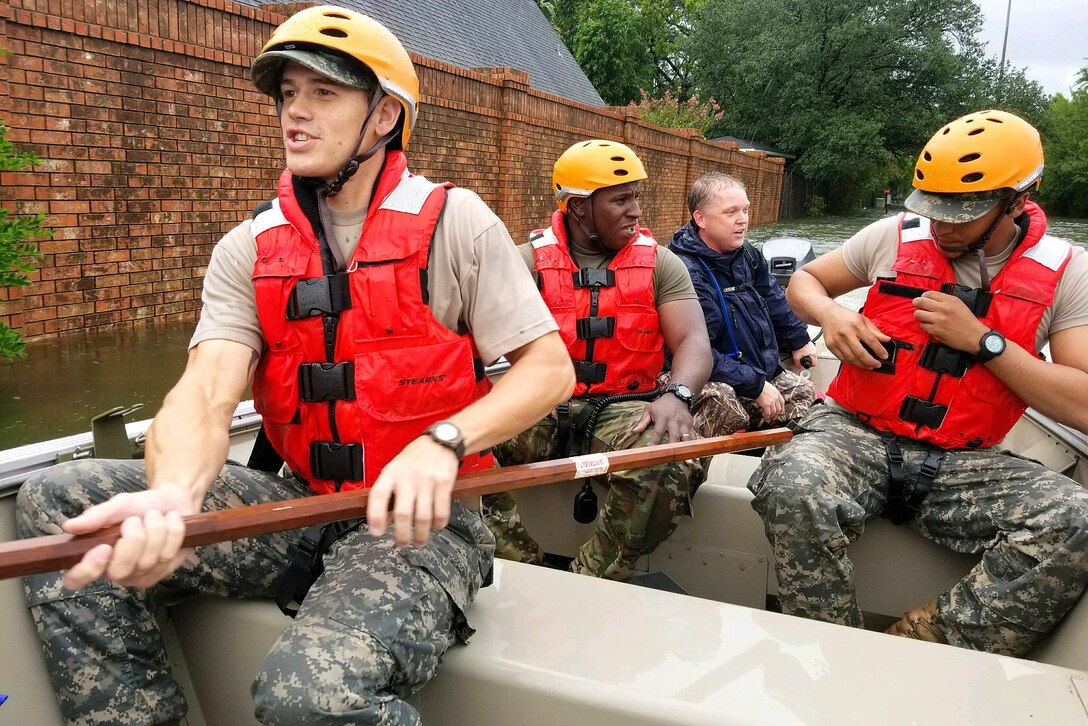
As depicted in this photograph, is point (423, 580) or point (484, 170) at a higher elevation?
point (484, 170)

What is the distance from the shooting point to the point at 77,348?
5.39m

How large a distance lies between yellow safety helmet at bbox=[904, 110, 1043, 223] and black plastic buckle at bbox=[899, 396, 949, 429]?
53 cm

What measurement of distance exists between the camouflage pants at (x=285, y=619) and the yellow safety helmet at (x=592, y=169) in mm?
1745

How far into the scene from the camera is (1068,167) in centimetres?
4184

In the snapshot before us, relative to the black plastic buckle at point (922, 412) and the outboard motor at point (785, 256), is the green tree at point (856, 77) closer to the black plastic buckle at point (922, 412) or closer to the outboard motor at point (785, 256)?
the outboard motor at point (785, 256)

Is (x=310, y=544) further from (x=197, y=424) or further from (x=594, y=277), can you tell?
(x=594, y=277)

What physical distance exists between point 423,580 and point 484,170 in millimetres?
8666

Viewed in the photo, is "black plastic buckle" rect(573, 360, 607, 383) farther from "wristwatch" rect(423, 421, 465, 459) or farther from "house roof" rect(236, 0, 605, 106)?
"house roof" rect(236, 0, 605, 106)

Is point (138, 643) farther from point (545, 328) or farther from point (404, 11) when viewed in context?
point (404, 11)

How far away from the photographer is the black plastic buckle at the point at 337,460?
177 cm

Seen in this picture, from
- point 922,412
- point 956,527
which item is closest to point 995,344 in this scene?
point 922,412

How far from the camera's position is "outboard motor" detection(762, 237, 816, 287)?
5.40m

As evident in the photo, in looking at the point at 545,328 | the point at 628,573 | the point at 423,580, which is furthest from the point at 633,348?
the point at 423,580

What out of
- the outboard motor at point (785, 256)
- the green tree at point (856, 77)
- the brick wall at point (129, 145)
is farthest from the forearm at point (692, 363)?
the green tree at point (856, 77)
